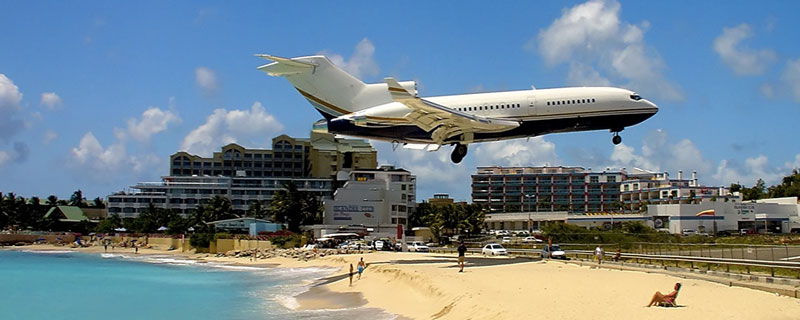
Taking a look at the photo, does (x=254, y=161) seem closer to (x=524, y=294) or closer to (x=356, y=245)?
(x=356, y=245)

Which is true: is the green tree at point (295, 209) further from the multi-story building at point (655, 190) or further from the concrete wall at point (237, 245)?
the multi-story building at point (655, 190)

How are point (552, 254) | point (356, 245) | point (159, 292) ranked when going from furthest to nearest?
point (356, 245) < point (159, 292) < point (552, 254)

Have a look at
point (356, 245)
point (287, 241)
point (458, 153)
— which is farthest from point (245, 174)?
point (458, 153)

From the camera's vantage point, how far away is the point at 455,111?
126ft

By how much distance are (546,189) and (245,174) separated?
65.3 meters

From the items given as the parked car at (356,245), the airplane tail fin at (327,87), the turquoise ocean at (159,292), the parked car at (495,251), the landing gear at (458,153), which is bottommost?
the turquoise ocean at (159,292)

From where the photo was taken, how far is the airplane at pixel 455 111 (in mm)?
39844

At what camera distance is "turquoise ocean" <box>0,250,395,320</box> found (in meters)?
35.1

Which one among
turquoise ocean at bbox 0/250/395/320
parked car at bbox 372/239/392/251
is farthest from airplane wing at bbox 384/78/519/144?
parked car at bbox 372/239/392/251

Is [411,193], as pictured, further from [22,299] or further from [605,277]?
[605,277]

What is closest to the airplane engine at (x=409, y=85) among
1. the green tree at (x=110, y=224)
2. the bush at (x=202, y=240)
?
the bush at (x=202, y=240)

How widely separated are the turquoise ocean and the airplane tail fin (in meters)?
11.3

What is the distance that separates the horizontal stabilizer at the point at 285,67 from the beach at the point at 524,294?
1301 centimetres

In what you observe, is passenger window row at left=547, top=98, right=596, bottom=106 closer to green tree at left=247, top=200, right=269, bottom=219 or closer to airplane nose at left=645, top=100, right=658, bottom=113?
airplane nose at left=645, top=100, right=658, bottom=113
